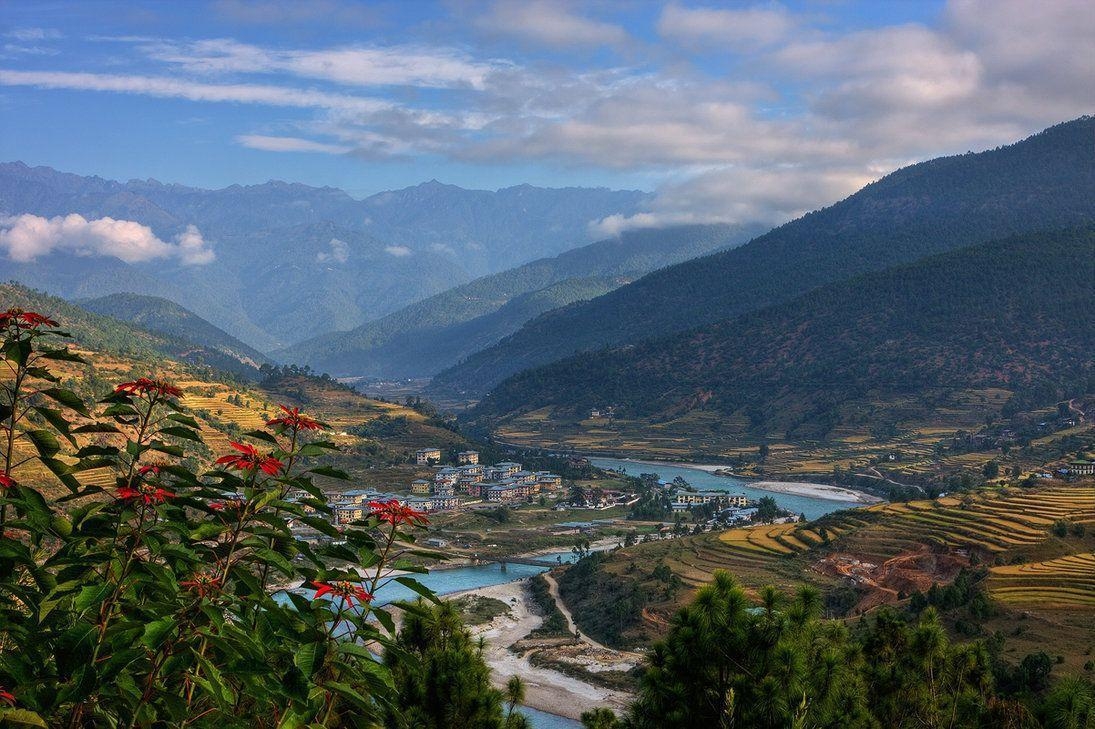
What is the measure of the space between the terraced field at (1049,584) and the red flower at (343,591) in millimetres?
38430

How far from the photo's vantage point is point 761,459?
115m

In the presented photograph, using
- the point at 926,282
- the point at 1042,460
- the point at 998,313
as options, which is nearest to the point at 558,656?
the point at 1042,460

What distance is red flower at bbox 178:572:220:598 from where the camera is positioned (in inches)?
209

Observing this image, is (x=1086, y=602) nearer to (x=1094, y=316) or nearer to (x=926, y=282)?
(x=1094, y=316)

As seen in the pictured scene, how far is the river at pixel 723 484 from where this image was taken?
284ft

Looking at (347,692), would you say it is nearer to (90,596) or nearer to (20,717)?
(90,596)

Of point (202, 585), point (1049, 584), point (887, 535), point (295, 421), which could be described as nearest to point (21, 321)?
point (295, 421)

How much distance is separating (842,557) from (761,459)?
2371 inches

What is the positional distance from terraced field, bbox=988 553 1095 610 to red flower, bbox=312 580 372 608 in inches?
1513

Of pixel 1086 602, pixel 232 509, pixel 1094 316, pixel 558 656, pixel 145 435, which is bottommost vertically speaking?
pixel 558 656

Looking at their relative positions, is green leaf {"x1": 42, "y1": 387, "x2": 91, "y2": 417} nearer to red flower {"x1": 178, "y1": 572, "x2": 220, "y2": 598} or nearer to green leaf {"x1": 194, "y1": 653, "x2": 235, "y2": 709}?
red flower {"x1": 178, "y1": 572, "x2": 220, "y2": 598}

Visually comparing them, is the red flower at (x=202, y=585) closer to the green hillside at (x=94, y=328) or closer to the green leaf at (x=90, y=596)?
the green leaf at (x=90, y=596)

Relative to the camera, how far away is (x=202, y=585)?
5.27 metres

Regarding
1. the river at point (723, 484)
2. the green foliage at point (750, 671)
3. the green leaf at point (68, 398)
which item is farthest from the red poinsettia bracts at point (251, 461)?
the river at point (723, 484)
